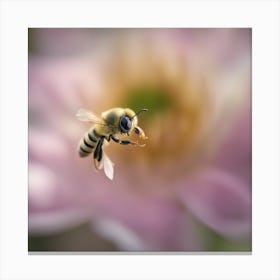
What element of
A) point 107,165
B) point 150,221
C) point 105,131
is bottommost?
point 150,221

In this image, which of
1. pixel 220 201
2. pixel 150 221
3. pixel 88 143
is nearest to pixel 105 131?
pixel 88 143

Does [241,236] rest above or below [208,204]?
below

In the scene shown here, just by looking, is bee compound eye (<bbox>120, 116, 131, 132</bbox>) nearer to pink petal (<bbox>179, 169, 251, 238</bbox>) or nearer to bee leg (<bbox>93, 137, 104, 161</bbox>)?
bee leg (<bbox>93, 137, 104, 161</bbox>)

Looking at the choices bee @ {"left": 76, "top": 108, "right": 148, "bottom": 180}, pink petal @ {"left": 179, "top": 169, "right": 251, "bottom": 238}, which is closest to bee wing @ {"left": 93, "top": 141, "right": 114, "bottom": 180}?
bee @ {"left": 76, "top": 108, "right": 148, "bottom": 180}

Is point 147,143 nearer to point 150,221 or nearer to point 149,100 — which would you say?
point 149,100
